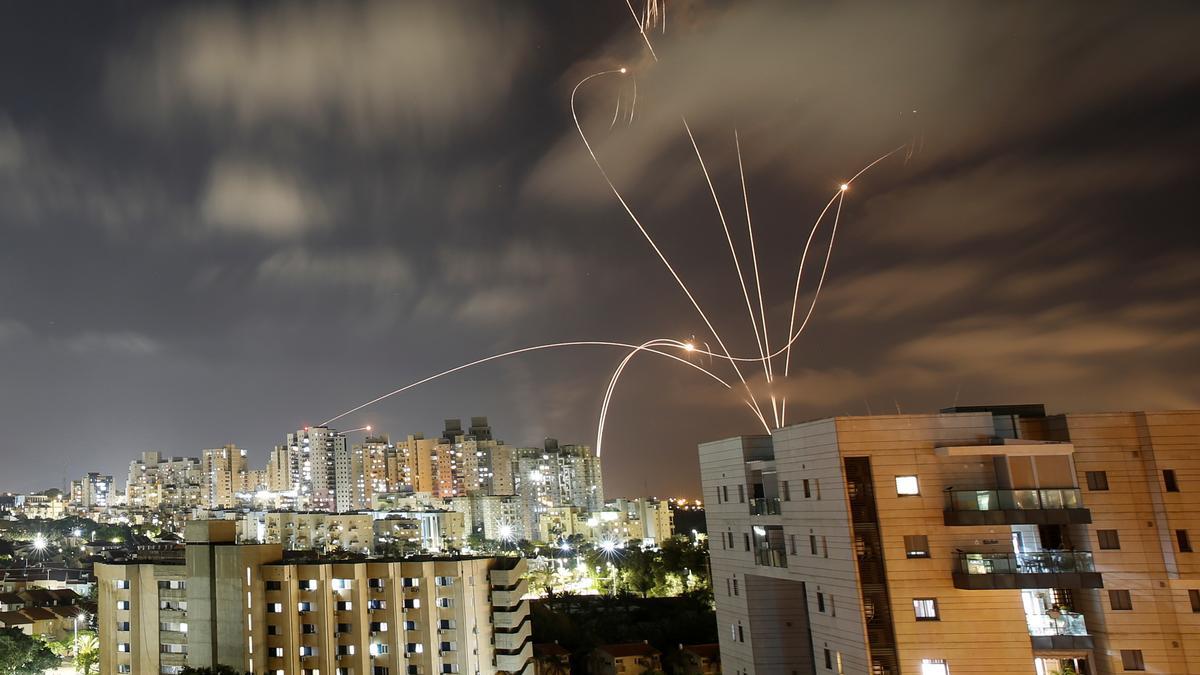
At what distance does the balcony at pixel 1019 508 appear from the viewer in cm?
1212

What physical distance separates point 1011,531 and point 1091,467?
1716 millimetres

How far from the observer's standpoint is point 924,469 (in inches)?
509

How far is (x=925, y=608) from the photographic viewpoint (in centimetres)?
1247

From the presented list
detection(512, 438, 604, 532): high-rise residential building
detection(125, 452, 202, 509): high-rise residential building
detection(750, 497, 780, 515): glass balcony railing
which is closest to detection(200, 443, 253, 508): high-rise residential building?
detection(125, 452, 202, 509): high-rise residential building

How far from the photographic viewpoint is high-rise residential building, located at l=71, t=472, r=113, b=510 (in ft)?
515

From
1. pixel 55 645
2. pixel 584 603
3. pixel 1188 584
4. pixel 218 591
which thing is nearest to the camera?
pixel 1188 584

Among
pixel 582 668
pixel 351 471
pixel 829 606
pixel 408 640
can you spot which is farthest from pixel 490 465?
pixel 829 606

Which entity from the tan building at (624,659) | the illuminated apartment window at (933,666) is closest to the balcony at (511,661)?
the tan building at (624,659)

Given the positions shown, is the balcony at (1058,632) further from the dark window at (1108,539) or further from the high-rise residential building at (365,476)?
the high-rise residential building at (365,476)

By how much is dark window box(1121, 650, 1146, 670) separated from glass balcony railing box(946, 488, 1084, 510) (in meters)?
2.29

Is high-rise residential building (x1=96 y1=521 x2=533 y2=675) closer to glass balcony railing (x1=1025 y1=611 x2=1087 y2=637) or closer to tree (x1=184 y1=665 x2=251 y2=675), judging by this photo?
tree (x1=184 y1=665 x2=251 y2=675)

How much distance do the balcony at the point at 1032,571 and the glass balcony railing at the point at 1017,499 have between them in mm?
694

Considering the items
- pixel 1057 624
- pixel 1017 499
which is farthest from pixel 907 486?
pixel 1057 624

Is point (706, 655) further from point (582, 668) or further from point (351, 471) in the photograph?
point (351, 471)
